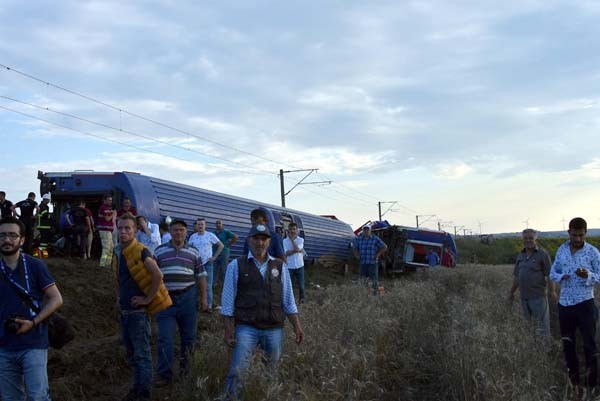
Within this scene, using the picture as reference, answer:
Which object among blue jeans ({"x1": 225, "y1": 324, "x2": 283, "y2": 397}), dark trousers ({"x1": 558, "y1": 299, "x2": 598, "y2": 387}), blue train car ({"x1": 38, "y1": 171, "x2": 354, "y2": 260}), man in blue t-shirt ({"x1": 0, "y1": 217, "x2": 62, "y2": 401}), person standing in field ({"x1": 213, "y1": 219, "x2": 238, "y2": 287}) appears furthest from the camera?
blue train car ({"x1": 38, "y1": 171, "x2": 354, "y2": 260})

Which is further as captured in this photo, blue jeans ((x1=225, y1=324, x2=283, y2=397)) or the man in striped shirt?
the man in striped shirt

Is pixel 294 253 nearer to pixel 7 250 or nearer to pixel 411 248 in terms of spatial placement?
pixel 7 250

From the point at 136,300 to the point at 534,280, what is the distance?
17.2 ft

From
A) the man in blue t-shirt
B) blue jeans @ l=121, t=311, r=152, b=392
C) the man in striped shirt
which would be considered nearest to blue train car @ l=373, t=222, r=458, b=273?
the man in striped shirt

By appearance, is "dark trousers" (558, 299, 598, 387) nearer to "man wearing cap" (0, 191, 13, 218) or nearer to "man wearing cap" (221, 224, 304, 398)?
"man wearing cap" (221, 224, 304, 398)

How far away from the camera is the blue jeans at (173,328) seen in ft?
21.1

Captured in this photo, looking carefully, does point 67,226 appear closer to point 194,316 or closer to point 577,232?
point 194,316

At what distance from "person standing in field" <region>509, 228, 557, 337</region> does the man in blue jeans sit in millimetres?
5004

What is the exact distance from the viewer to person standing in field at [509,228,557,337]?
824 cm

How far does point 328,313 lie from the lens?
8.80 meters

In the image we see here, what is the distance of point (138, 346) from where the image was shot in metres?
5.80

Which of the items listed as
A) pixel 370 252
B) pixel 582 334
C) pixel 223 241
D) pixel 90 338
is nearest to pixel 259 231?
pixel 582 334

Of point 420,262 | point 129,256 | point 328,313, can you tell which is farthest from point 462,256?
point 129,256

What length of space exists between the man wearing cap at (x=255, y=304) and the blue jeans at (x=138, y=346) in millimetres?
896
